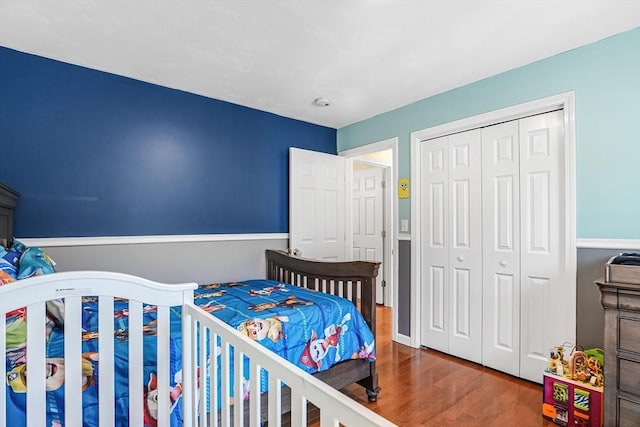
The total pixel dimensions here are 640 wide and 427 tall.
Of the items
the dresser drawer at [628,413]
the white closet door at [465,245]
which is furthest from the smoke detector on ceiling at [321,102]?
the dresser drawer at [628,413]

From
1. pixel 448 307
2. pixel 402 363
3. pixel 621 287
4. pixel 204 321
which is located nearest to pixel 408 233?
pixel 448 307

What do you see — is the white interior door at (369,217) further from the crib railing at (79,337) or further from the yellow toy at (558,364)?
the crib railing at (79,337)

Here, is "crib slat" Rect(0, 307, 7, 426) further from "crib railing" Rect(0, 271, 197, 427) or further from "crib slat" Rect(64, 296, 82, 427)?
"crib slat" Rect(64, 296, 82, 427)

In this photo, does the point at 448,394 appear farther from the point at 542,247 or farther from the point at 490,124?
the point at 490,124

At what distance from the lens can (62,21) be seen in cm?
184

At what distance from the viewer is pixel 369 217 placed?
15.3ft

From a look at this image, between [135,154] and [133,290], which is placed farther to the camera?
[135,154]

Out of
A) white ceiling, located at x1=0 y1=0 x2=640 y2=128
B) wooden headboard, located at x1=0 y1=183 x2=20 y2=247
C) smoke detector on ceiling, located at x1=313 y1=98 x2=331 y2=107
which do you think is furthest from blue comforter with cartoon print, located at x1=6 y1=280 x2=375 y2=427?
smoke detector on ceiling, located at x1=313 y1=98 x2=331 y2=107

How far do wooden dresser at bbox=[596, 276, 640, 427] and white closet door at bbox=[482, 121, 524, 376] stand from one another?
786mm

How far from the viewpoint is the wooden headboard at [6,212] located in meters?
1.78

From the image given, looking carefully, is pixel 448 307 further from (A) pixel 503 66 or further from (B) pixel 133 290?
(B) pixel 133 290

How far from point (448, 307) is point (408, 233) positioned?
2.41 ft

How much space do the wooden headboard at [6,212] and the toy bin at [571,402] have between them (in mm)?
3189

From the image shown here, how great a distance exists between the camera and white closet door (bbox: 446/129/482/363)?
2.68m
